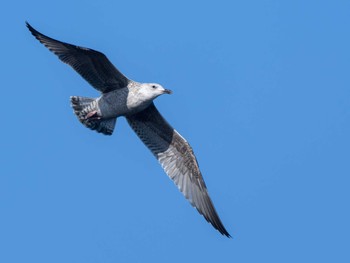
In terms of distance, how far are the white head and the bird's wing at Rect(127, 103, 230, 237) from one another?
0.97 meters

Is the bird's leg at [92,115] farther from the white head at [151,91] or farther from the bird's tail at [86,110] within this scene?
the white head at [151,91]

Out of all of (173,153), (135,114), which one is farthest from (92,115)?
(173,153)

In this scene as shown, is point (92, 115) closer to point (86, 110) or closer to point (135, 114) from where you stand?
point (86, 110)

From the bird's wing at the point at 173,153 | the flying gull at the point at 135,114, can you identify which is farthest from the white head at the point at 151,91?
the bird's wing at the point at 173,153

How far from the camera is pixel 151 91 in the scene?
48.2ft

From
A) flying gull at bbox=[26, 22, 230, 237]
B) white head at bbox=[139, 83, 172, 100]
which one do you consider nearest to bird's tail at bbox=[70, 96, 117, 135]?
flying gull at bbox=[26, 22, 230, 237]

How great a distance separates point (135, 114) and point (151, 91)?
1.24 metres

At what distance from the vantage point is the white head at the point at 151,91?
14.7 meters

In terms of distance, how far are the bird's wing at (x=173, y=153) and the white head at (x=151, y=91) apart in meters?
0.97

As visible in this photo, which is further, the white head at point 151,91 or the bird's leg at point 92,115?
the bird's leg at point 92,115

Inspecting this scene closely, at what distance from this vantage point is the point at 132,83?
14914 millimetres

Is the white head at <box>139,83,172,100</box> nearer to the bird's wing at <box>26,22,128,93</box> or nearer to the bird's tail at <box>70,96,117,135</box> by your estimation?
the bird's wing at <box>26,22,128,93</box>

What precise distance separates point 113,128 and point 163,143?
123 cm

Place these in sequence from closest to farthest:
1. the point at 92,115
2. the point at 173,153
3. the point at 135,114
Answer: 1. the point at 92,115
2. the point at 135,114
3. the point at 173,153
